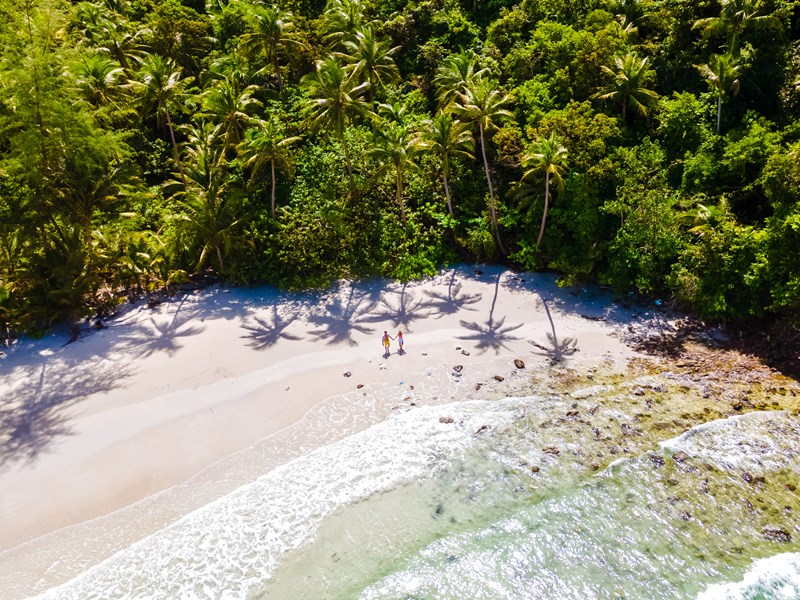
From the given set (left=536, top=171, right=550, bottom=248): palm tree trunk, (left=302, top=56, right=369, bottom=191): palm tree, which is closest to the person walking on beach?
(left=536, top=171, right=550, bottom=248): palm tree trunk

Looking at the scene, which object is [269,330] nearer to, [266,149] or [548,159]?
[266,149]

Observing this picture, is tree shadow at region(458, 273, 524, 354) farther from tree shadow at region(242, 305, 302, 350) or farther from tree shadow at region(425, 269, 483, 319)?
tree shadow at region(242, 305, 302, 350)

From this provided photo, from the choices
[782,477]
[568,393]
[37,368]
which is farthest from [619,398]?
[37,368]

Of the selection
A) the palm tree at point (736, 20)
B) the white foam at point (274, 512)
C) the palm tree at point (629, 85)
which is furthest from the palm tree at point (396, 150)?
the palm tree at point (736, 20)

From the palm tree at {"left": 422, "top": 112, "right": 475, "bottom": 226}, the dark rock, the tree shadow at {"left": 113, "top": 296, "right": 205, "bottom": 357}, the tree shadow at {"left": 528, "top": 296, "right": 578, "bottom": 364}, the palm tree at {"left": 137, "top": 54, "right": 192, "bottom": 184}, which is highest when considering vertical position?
the palm tree at {"left": 137, "top": 54, "right": 192, "bottom": 184}

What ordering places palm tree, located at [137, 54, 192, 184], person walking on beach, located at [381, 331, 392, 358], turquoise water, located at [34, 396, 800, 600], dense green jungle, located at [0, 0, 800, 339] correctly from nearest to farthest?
turquoise water, located at [34, 396, 800, 600] < person walking on beach, located at [381, 331, 392, 358] < dense green jungle, located at [0, 0, 800, 339] < palm tree, located at [137, 54, 192, 184]

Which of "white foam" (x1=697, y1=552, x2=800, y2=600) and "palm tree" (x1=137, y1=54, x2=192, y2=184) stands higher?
"palm tree" (x1=137, y1=54, x2=192, y2=184)
